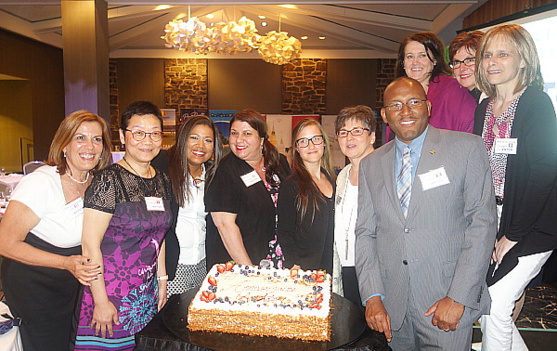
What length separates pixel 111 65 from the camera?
11.9 metres

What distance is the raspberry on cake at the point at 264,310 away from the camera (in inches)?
66.0

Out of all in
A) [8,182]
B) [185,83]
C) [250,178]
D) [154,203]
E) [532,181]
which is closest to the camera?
[532,181]

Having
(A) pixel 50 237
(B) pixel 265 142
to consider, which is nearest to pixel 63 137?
(A) pixel 50 237

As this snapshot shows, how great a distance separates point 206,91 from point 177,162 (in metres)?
9.62

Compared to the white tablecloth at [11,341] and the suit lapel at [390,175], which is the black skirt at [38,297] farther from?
the suit lapel at [390,175]

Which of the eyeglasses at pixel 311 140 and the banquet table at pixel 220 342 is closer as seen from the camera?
the banquet table at pixel 220 342

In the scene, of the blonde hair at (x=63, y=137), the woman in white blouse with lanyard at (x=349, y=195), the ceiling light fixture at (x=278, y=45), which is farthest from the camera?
the ceiling light fixture at (x=278, y=45)

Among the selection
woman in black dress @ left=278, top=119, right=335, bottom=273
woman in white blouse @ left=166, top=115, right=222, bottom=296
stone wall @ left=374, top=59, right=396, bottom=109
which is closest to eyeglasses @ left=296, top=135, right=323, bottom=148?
woman in black dress @ left=278, top=119, right=335, bottom=273

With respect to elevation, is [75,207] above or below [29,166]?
above

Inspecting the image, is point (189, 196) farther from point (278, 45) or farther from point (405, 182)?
point (278, 45)

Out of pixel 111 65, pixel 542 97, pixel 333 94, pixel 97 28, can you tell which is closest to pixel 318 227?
pixel 542 97

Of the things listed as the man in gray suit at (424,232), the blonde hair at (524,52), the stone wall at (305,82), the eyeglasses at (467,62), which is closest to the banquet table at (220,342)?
the man in gray suit at (424,232)

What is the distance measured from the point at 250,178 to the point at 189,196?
39 cm

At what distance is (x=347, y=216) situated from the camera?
2.56 meters
